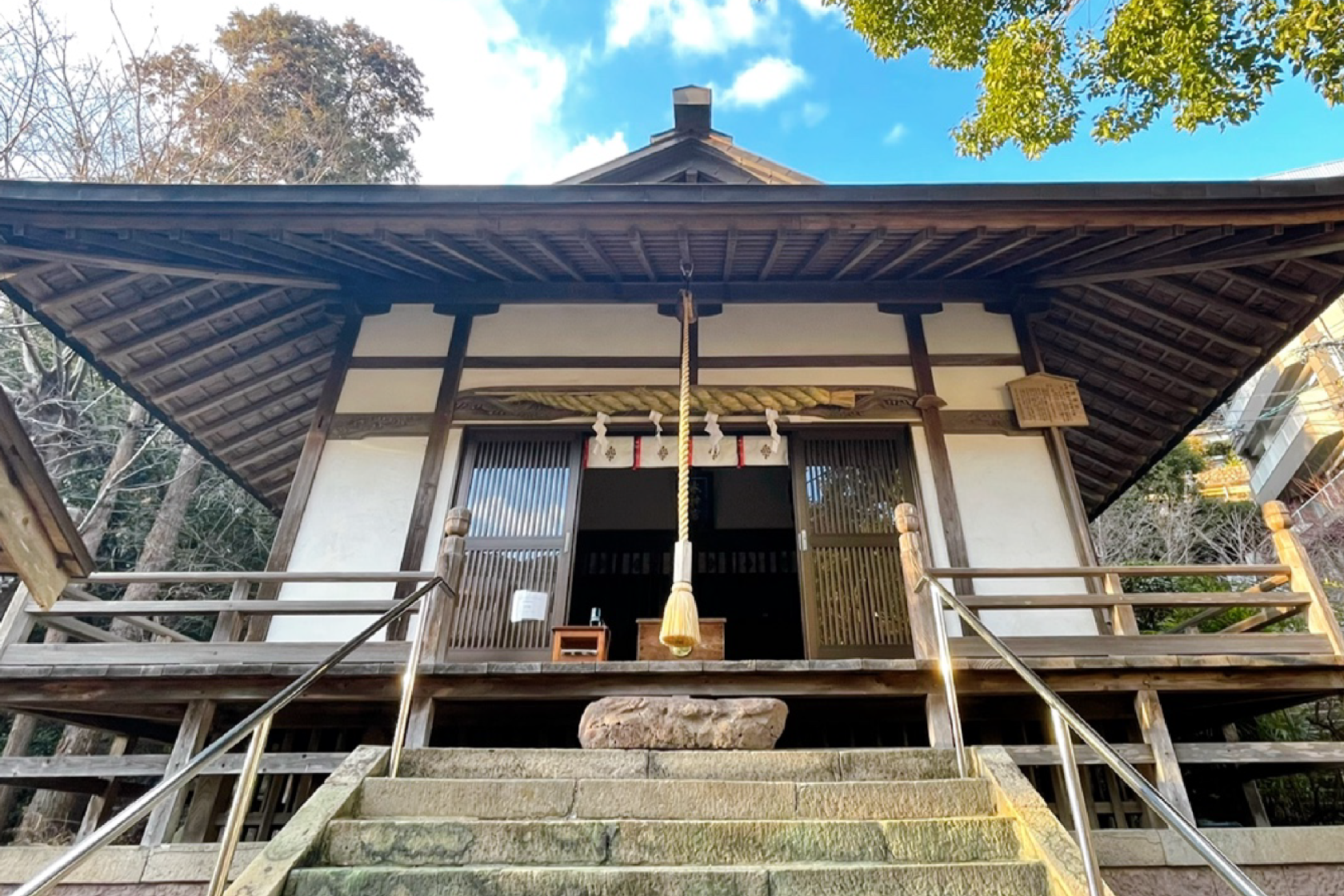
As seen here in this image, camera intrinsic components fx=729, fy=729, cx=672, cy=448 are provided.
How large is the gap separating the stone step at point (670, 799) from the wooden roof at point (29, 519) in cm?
139

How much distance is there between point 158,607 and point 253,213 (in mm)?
2551

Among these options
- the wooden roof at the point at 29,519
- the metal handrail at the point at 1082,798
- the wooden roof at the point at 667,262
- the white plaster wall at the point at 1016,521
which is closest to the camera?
the metal handrail at the point at 1082,798

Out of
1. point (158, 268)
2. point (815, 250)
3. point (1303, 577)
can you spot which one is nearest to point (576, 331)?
point (815, 250)

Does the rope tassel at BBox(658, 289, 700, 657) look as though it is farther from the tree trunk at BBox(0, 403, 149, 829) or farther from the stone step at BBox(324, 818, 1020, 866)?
the tree trunk at BBox(0, 403, 149, 829)

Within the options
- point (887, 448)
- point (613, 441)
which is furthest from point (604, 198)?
point (887, 448)

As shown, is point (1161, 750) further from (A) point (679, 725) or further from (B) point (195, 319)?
(B) point (195, 319)

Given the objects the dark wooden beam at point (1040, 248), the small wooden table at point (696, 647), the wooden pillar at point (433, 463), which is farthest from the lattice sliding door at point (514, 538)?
the dark wooden beam at point (1040, 248)

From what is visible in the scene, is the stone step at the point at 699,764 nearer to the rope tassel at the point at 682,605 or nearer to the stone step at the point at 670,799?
the stone step at the point at 670,799

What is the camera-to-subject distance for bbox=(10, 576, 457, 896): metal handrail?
5.27ft

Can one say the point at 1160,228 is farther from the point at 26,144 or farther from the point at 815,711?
the point at 26,144

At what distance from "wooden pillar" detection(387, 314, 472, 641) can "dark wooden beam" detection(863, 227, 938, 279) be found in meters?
3.51

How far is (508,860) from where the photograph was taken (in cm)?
262

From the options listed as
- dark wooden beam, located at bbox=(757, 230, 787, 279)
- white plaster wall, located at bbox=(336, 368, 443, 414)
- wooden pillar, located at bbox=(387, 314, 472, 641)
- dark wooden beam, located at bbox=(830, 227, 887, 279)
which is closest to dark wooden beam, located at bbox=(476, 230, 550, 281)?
wooden pillar, located at bbox=(387, 314, 472, 641)

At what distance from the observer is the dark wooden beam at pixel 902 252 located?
A: 5.14 meters
